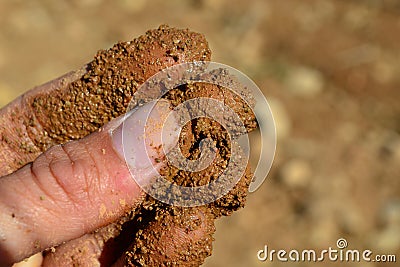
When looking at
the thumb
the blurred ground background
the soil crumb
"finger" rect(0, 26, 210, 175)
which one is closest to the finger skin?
the thumb

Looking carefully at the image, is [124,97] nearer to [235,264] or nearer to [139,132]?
[139,132]

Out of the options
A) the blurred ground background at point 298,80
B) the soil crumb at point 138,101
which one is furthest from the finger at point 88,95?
the blurred ground background at point 298,80

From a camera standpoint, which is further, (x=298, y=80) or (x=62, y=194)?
(x=298, y=80)

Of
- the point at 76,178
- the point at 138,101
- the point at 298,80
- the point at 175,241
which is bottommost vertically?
the point at 175,241

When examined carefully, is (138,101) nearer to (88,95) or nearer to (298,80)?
(88,95)

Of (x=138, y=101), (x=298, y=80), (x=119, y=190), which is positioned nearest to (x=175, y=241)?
(x=119, y=190)

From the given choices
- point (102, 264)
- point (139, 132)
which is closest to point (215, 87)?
point (139, 132)
